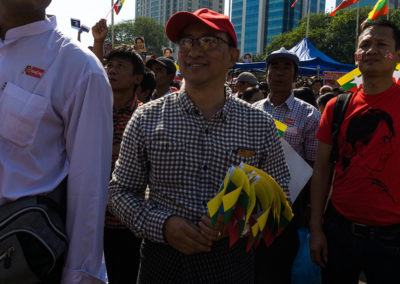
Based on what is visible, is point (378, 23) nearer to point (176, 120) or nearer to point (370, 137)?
point (370, 137)

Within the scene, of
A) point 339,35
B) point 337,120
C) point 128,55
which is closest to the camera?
point 337,120

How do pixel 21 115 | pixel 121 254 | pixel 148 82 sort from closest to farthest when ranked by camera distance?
pixel 21 115, pixel 121 254, pixel 148 82

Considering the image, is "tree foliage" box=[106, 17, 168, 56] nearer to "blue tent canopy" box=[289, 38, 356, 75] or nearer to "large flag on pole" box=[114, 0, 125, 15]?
"blue tent canopy" box=[289, 38, 356, 75]

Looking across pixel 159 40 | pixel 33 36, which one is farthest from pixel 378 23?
pixel 159 40

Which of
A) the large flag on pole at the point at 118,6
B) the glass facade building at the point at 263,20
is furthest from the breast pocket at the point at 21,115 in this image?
the glass facade building at the point at 263,20

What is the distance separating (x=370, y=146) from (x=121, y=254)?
1773mm

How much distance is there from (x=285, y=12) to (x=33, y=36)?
333ft

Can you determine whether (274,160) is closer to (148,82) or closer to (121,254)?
(121,254)

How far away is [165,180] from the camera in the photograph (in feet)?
5.95

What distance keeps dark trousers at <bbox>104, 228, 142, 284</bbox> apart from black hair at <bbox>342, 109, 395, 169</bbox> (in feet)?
4.92

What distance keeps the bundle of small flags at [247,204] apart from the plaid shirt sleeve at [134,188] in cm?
31

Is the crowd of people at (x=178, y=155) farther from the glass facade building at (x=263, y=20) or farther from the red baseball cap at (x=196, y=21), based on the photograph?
the glass facade building at (x=263, y=20)

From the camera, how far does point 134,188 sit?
1892 millimetres

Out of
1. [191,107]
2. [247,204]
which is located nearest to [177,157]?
[191,107]
